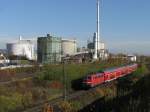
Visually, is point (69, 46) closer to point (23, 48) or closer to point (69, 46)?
point (69, 46)

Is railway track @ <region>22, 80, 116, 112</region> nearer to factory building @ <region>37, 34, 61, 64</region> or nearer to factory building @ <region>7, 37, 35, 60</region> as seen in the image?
factory building @ <region>37, 34, 61, 64</region>

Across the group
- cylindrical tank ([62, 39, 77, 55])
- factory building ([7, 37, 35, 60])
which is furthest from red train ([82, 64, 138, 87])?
cylindrical tank ([62, 39, 77, 55])

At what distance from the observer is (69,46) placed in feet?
547

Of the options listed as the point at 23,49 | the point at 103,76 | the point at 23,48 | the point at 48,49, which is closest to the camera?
the point at 103,76

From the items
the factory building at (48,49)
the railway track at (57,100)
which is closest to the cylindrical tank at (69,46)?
the factory building at (48,49)

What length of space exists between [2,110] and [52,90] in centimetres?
1937

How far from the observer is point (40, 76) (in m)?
69.3

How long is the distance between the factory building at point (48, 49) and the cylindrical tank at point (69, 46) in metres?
32.0

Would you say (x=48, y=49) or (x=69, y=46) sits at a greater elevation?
(x=69, y=46)

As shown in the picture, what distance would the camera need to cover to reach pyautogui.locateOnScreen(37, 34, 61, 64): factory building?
4760 inches

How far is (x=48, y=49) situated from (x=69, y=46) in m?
42.1

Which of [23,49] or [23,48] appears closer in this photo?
[23,48]

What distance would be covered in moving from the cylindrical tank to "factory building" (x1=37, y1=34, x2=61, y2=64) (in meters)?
32.0

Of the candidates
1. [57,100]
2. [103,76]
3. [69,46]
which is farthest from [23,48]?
[57,100]
